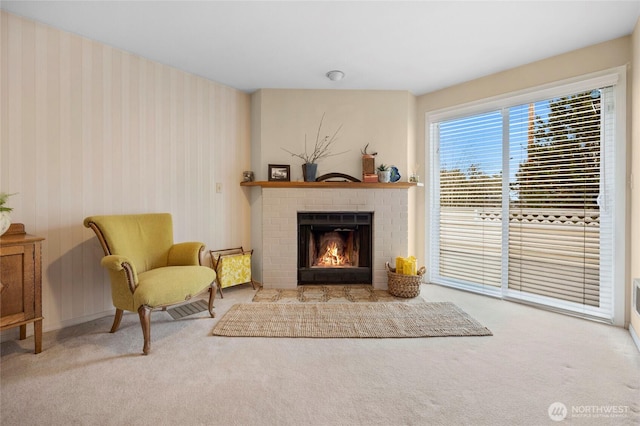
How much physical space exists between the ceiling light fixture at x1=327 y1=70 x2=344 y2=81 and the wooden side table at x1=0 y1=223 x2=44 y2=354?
9.35ft

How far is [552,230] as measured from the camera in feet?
9.47

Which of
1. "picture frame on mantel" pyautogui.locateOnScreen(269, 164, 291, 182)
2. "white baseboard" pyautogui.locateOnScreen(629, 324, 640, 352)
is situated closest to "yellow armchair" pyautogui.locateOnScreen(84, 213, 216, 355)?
"picture frame on mantel" pyautogui.locateOnScreen(269, 164, 291, 182)

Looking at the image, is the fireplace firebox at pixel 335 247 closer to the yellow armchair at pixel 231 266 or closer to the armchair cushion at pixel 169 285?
the yellow armchair at pixel 231 266

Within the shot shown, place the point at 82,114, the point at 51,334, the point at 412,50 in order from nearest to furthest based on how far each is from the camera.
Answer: the point at 51,334
the point at 82,114
the point at 412,50

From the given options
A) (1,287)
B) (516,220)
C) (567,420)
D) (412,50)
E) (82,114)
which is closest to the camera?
(567,420)

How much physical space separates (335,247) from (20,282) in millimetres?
2856

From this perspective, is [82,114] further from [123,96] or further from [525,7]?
[525,7]

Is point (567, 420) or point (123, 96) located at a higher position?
point (123, 96)

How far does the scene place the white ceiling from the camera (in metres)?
2.14

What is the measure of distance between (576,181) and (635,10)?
131 cm

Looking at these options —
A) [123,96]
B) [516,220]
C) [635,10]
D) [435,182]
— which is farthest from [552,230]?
[123,96]

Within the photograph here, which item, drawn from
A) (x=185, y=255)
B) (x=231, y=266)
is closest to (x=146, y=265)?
(x=185, y=255)

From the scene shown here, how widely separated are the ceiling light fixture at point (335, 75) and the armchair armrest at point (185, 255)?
7.18 feet

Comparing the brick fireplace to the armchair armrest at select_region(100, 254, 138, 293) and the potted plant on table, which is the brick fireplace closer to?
the potted plant on table
